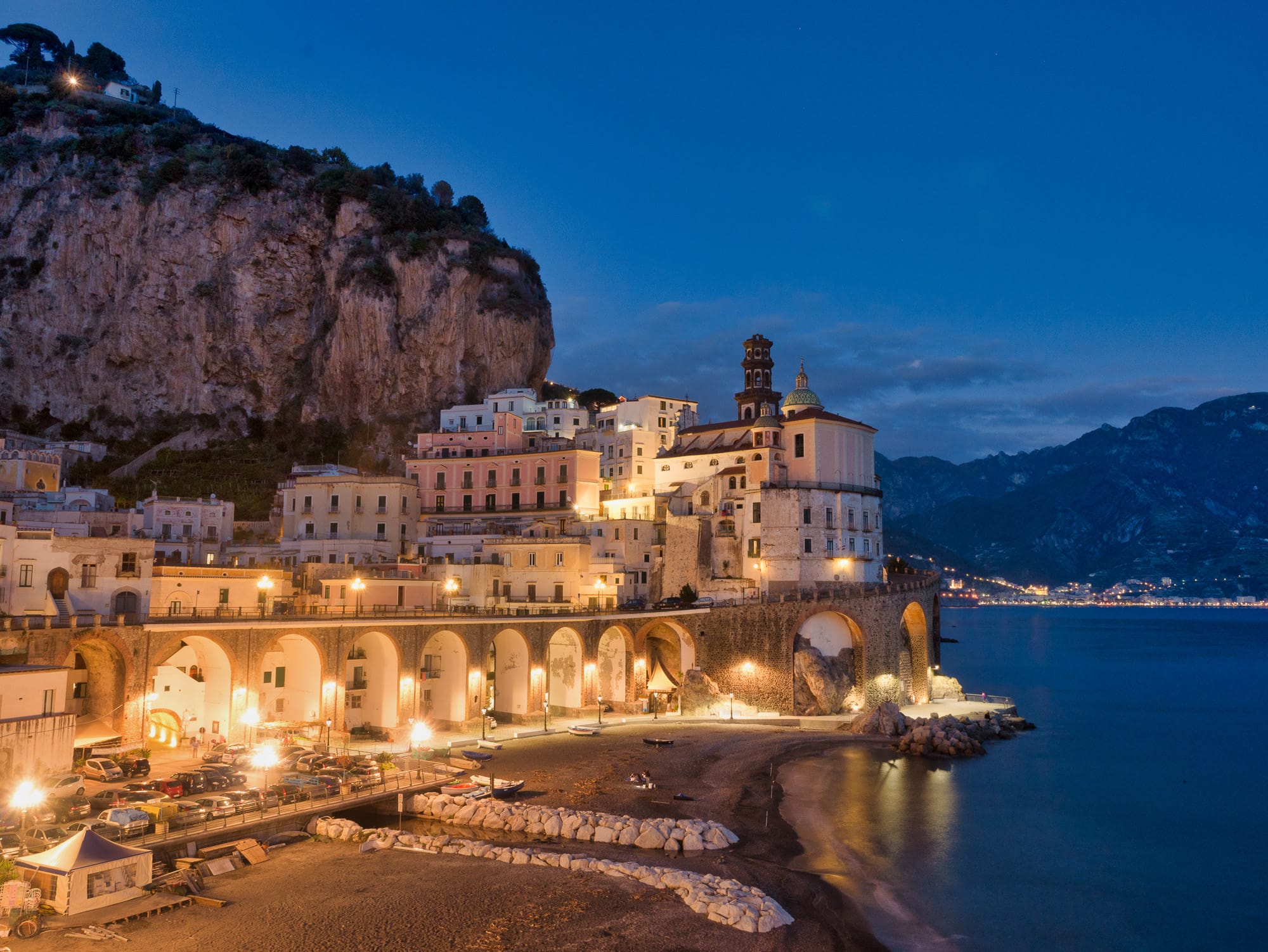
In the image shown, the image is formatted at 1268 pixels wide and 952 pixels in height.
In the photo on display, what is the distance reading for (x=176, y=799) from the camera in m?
31.5

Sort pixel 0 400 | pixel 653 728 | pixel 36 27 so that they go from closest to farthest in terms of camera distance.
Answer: pixel 653 728
pixel 0 400
pixel 36 27

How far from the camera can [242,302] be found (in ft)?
322

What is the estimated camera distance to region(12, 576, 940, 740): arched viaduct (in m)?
38.5

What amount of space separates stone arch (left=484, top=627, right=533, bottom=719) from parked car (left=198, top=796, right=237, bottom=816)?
21.5 m

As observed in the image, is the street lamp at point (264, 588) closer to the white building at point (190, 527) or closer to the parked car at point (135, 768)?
the white building at point (190, 527)

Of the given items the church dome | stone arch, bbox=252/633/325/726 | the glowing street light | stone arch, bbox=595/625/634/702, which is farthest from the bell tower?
stone arch, bbox=252/633/325/726

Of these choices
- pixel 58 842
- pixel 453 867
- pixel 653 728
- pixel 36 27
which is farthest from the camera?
pixel 36 27

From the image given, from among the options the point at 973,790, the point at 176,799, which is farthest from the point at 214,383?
the point at 973,790

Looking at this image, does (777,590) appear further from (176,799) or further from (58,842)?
(58,842)

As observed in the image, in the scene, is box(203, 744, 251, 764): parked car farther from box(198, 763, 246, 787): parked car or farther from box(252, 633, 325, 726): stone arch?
box(252, 633, 325, 726): stone arch

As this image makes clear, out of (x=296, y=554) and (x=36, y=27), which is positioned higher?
(x=36, y=27)

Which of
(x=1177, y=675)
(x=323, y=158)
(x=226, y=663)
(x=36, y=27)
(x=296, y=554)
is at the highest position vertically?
(x=36, y=27)

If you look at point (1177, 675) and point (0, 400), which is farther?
point (1177, 675)

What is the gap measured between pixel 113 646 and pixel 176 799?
857 centimetres
